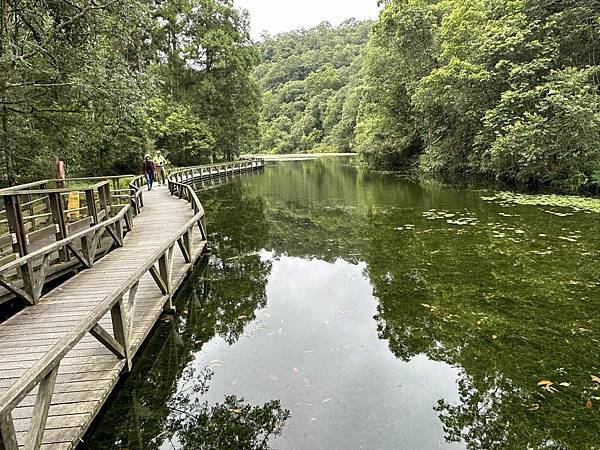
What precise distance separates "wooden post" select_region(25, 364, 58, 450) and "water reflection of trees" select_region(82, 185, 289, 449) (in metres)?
1.05

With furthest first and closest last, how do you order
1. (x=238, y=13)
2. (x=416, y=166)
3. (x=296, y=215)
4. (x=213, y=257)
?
1. (x=238, y=13)
2. (x=416, y=166)
3. (x=296, y=215)
4. (x=213, y=257)

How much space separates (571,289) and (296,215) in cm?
932

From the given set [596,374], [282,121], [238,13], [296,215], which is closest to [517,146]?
[296,215]

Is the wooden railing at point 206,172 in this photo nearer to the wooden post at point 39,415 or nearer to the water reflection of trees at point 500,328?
the water reflection of trees at point 500,328

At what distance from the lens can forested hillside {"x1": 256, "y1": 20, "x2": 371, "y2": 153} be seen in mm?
70125

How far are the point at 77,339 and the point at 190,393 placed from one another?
1.56 m

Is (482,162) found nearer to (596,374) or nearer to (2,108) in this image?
(596,374)

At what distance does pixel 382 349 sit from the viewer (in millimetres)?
5066

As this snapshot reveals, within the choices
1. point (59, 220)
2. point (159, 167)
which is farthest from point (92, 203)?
point (159, 167)

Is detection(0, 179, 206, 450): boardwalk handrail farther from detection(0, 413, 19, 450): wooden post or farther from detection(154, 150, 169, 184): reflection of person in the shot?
detection(154, 150, 169, 184): reflection of person

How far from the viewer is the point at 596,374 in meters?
4.15

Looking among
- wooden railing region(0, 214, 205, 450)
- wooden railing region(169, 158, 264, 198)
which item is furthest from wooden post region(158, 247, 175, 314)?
wooden railing region(169, 158, 264, 198)

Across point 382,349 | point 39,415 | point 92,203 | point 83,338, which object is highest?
point 92,203

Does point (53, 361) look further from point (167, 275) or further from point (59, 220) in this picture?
point (59, 220)
